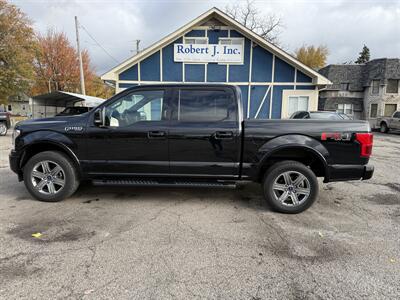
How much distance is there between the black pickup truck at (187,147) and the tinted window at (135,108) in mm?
→ 16

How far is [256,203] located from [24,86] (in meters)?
26.8

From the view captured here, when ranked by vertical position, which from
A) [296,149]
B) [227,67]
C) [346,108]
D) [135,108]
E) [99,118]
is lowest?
[296,149]

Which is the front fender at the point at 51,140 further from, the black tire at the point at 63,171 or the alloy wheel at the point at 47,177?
the alloy wheel at the point at 47,177

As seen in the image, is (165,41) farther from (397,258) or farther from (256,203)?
(397,258)

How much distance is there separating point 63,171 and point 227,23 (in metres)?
12.2

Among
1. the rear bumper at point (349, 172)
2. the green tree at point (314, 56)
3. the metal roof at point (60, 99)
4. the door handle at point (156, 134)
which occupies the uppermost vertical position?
the green tree at point (314, 56)

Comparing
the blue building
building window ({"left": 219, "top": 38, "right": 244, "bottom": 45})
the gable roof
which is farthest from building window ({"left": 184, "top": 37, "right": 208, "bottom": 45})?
building window ({"left": 219, "top": 38, "right": 244, "bottom": 45})

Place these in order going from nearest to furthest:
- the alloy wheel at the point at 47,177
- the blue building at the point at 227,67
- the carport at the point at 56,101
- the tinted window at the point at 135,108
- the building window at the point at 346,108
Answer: the tinted window at the point at 135,108, the alloy wheel at the point at 47,177, the blue building at the point at 227,67, the carport at the point at 56,101, the building window at the point at 346,108

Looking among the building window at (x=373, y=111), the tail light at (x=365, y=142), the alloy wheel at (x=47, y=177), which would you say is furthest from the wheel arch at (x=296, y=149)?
the building window at (x=373, y=111)

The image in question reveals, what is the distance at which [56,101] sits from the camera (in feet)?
69.4

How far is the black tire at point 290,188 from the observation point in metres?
4.06

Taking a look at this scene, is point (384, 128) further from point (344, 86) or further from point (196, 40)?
point (196, 40)

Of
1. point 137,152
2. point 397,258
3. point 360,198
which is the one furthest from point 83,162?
point 360,198

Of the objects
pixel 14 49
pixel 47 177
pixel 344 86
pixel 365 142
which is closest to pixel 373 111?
pixel 344 86
